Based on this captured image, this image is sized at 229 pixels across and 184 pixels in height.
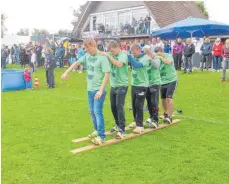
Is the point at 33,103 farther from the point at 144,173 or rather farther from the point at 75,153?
the point at 144,173

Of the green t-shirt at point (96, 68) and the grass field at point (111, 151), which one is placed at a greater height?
the green t-shirt at point (96, 68)

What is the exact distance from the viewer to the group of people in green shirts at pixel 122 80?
5750 millimetres

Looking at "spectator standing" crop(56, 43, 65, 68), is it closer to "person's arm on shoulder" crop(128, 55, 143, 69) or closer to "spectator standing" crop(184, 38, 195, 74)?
"spectator standing" crop(184, 38, 195, 74)

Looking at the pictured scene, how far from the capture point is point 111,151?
577 cm

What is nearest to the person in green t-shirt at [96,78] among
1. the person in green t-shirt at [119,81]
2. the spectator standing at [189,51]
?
the person in green t-shirt at [119,81]

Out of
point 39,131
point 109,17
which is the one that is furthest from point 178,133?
point 109,17

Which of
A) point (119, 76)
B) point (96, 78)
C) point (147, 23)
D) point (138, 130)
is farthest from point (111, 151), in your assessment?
point (147, 23)

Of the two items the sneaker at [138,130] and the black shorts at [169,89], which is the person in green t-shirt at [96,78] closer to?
the sneaker at [138,130]

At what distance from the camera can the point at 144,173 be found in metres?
4.80

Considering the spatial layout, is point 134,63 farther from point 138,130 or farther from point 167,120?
point 167,120

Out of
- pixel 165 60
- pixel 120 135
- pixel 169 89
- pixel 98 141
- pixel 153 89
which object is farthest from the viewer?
pixel 169 89

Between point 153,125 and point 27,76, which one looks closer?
point 153,125

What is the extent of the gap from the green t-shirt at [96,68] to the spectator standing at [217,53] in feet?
42.5

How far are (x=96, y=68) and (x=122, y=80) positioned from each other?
27.1 inches
